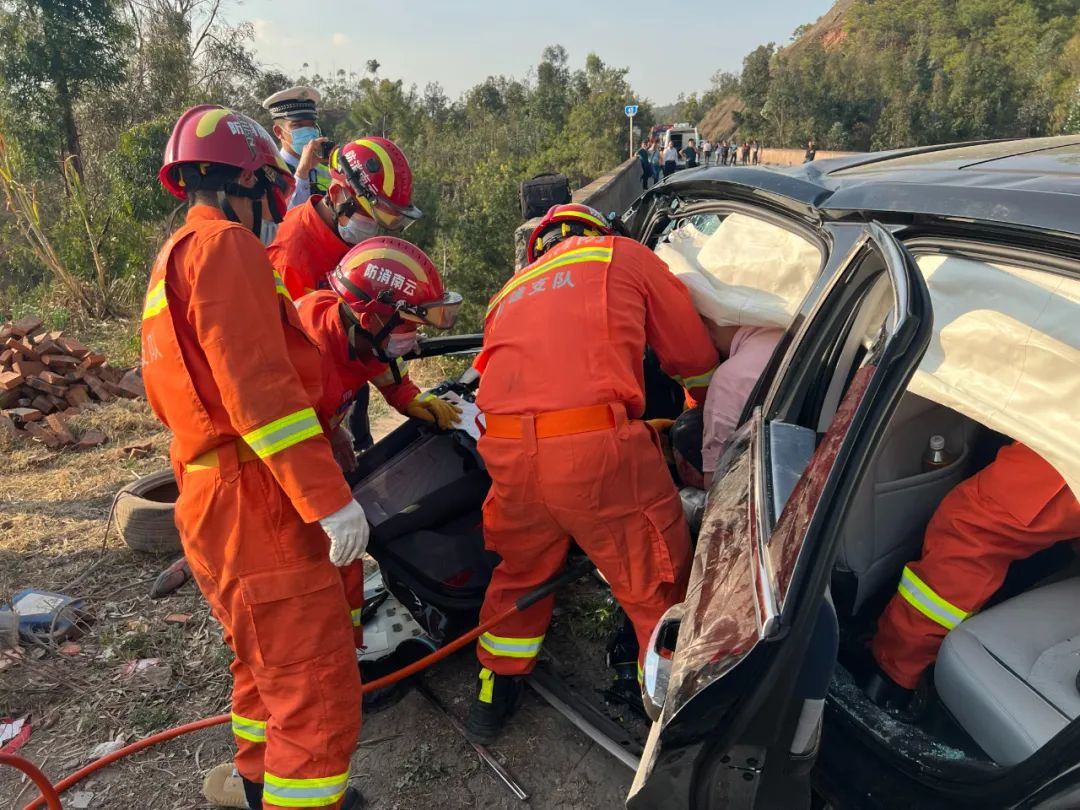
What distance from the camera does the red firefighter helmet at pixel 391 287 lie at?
8.36 feet

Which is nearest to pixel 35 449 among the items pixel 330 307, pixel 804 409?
pixel 330 307

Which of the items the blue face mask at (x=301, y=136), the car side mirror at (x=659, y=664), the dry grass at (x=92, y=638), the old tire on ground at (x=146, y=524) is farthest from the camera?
the blue face mask at (x=301, y=136)

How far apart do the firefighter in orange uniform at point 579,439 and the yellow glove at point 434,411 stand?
0.43 m

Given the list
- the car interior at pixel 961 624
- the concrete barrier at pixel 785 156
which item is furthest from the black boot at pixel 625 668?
the concrete barrier at pixel 785 156

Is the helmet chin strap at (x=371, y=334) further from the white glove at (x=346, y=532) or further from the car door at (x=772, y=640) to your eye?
the car door at (x=772, y=640)

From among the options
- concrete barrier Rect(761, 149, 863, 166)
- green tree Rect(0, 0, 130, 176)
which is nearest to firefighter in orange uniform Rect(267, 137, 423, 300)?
green tree Rect(0, 0, 130, 176)

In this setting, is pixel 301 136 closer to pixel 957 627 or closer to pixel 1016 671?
pixel 957 627

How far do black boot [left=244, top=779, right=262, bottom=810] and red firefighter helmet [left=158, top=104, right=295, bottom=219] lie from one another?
5.56 ft

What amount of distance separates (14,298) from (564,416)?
13.1 metres

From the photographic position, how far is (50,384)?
21.4 ft

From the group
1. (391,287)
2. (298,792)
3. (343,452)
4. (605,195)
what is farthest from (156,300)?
(605,195)

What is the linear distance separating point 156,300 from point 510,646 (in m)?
1.54

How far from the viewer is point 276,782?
1.93 metres

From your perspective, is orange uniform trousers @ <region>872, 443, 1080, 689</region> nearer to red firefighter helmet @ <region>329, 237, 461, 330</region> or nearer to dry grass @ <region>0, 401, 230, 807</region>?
red firefighter helmet @ <region>329, 237, 461, 330</region>
